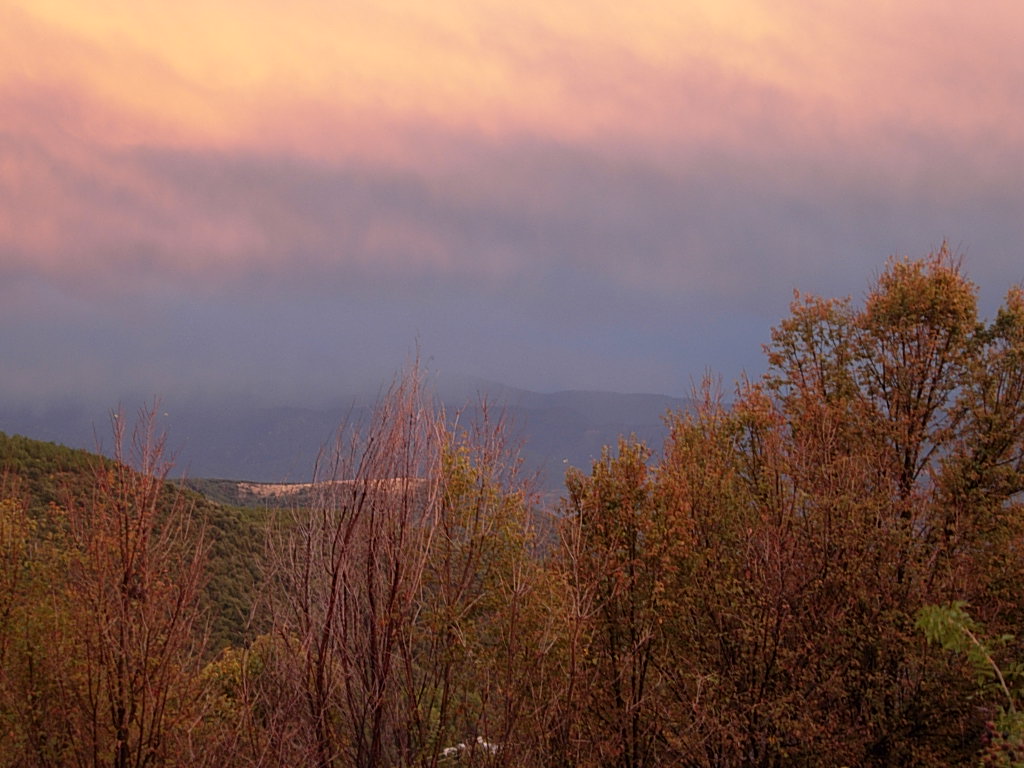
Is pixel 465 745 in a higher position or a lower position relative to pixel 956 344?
lower

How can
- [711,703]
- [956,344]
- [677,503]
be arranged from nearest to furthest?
[711,703] → [677,503] → [956,344]

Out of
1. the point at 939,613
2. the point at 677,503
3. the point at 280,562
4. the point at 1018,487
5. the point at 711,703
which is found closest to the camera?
the point at 939,613

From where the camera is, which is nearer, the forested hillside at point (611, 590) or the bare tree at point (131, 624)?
the forested hillside at point (611, 590)

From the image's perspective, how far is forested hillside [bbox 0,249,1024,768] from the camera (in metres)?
15.9

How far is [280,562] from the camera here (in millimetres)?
15719

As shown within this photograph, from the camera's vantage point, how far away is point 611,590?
23.3 metres

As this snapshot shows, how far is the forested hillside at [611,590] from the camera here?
15906 mm

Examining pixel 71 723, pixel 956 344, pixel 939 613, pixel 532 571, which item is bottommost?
pixel 71 723

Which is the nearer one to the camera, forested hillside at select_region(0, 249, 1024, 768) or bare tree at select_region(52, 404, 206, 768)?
forested hillside at select_region(0, 249, 1024, 768)

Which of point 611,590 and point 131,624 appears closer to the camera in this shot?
point 131,624

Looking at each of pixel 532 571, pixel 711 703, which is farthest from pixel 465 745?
pixel 711 703

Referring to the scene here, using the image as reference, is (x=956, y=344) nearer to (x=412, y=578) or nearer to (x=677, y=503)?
(x=677, y=503)

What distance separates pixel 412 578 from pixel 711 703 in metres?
9.67

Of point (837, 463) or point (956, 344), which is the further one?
point (956, 344)
